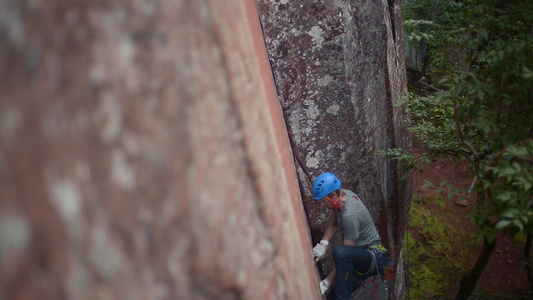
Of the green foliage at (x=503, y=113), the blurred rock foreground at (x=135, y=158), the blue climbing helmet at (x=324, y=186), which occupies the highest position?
the blurred rock foreground at (x=135, y=158)

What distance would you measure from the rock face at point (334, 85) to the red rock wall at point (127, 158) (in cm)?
410

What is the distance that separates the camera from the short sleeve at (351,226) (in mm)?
4430

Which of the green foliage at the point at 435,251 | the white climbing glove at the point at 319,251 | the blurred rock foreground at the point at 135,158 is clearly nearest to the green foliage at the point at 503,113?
the white climbing glove at the point at 319,251

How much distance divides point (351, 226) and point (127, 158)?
159 inches

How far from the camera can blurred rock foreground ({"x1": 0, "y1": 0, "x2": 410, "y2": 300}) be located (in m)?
0.55

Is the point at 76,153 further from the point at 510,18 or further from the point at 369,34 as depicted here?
the point at 369,34

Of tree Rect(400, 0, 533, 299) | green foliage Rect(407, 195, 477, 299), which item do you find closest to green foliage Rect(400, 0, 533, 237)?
tree Rect(400, 0, 533, 299)

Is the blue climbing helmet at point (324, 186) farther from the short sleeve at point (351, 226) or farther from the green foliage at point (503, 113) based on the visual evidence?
the green foliage at point (503, 113)

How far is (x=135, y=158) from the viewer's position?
68 cm

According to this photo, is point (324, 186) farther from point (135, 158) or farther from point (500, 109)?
point (135, 158)

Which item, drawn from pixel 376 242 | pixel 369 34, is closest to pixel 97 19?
pixel 376 242

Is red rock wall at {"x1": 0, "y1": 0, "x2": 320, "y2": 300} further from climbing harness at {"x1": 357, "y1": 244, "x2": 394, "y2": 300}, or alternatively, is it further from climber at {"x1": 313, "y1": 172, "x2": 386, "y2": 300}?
climbing harness at {"x1": 357, "y1": 244, "x2": 394, "y2": 300}

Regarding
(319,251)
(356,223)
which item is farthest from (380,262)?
(319,251)

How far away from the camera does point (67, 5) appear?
626mm
